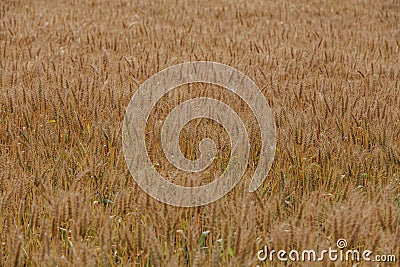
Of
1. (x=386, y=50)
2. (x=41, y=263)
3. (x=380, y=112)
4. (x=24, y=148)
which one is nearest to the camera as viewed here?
(x=41, y=263)

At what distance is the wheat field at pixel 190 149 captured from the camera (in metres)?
2.00

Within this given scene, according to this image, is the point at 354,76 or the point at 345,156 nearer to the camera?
the point at 345,156

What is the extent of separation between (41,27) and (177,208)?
450 cm

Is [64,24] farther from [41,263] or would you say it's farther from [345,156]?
[41,263]

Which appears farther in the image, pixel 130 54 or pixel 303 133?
pixel 130 54

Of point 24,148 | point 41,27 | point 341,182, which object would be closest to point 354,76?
point 341,182

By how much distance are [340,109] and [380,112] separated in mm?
226

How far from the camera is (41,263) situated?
6.26 feet

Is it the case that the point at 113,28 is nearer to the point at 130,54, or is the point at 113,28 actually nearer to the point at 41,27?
the point at 41,27

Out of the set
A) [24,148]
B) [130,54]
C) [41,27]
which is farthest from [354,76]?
[41,27]

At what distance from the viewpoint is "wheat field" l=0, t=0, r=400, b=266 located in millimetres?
2002

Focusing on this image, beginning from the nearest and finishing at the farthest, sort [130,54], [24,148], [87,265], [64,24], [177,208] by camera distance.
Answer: [87,265]
[177,208]
[24,148]
[130,54]
[64,24]

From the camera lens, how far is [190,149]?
2.96 m

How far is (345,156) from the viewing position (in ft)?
9.33
